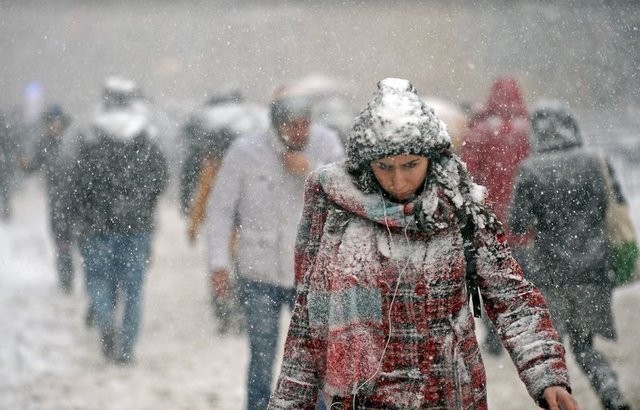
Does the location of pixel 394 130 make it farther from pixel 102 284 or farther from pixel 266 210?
pixel 102 284

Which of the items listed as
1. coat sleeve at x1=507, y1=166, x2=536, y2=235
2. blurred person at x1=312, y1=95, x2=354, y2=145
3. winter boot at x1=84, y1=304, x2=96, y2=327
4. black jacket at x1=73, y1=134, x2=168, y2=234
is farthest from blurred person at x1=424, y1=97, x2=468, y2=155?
winter boot at x1=84, y1=304, x2=96, y2=327

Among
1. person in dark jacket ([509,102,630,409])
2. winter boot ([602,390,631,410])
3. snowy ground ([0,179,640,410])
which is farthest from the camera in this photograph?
snowy ground ([0,179,640,410])

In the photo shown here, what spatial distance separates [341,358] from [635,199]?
3915mm

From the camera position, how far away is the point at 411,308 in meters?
2.17

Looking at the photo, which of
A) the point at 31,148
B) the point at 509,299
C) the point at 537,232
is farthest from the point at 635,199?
the point at 31,148

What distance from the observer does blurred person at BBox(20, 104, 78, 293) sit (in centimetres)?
591

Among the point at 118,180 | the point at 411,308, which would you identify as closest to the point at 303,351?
the point at 411,308

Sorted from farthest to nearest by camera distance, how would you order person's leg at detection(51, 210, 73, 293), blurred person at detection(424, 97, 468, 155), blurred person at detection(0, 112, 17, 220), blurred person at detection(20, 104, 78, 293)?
blurred person at detection(0, 112, 17, 220) → person's leg at detection(51, 210, 73, 293) → blurred person at detection(20, 104, 78, 293) → blurred person at detection(424, 97, 468, 155)

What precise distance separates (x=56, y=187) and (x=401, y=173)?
4050 mm

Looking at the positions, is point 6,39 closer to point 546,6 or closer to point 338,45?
point 338,45

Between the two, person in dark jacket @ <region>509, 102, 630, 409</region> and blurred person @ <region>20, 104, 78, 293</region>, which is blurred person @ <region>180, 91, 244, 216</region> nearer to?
blurred person @ <region>20, 104, 78, 293</region>

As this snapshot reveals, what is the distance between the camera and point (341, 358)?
219cm

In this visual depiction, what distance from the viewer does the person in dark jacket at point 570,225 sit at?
4160mm

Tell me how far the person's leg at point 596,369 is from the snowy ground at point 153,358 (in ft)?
1.18
